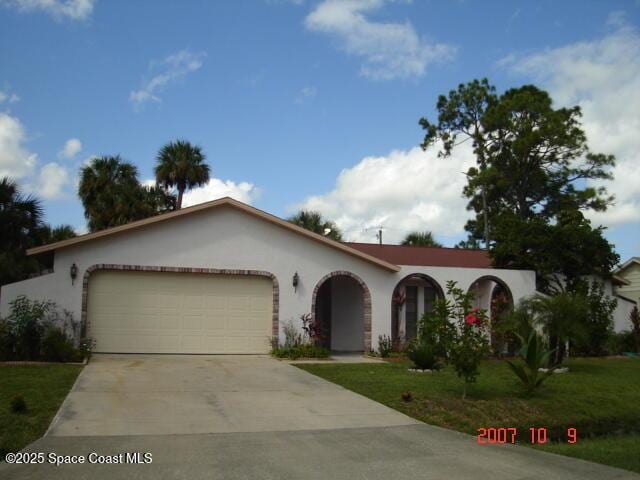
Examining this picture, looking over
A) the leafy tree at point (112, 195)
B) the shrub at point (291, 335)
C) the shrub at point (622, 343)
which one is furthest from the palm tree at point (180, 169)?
the shrub at point (622, 343)

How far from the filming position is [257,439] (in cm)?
814

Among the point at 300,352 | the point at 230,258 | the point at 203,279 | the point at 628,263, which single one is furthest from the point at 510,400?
the point at 628,263

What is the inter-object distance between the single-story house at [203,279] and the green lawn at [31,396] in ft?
9.64

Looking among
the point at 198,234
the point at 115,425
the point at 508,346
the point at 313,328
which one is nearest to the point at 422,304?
the point at 508,346

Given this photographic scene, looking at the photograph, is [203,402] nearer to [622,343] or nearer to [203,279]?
[203,279]

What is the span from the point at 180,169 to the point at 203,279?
1527 centimetres

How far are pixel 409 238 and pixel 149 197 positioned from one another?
19401 millimetres

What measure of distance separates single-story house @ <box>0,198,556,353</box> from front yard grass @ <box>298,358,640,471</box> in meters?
3.05

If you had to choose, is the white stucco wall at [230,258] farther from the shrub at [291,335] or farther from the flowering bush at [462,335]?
the flowering bush at [462,335]

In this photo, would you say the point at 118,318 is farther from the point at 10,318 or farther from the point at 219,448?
the point at 219,448

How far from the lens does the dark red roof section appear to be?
928 inches

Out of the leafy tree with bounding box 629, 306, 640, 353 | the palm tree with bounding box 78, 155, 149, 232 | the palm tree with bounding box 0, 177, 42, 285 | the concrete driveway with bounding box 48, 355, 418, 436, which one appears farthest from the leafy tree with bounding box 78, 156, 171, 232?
the leafy tree with bounding box 629, 306, 640, 353

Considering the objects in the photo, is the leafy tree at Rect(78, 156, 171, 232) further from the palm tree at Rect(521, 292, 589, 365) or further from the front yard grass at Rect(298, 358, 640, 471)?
the palm tree at Rect(521, 292, 589, 365)

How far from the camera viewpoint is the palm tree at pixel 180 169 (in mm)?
31469
